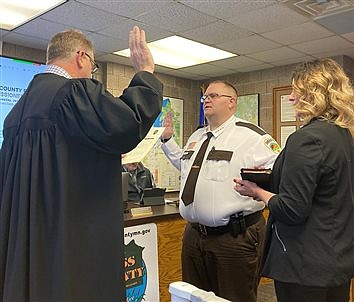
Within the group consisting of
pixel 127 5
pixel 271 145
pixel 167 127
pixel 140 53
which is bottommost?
pixel 271 145

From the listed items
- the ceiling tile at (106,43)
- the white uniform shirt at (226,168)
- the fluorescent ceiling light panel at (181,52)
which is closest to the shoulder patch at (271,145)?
the white uniform shirt at (226,168)

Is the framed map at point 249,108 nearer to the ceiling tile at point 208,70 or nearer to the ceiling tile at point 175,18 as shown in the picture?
the ceiling tile at point 208,70

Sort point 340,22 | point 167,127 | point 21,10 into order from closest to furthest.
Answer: point 167,127 → point 21,10 → point 340,22

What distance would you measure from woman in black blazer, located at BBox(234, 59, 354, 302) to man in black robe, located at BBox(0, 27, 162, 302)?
56 centimetres

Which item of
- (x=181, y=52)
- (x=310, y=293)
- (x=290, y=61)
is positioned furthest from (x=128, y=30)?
(x=310, y=293)

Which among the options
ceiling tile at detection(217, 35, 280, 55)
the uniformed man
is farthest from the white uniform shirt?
ceiling tile at detection(217, 35, 280, 55)

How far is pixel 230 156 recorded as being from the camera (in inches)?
85.7

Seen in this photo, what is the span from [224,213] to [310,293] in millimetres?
758

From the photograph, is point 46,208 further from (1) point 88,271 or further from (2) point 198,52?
(2) point 198,52

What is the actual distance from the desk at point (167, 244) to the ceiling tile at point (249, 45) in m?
2.14

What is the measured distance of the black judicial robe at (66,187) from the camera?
1114mm

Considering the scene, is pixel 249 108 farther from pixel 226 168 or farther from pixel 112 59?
pixel 226 168

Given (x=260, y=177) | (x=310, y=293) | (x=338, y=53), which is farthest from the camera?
(x=338, y=53)

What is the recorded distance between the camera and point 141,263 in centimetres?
223
